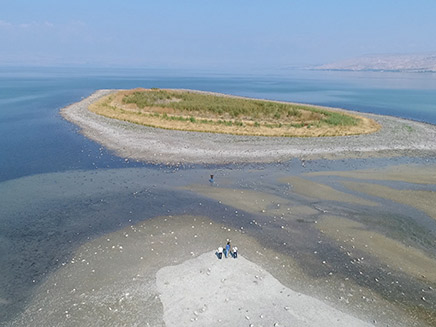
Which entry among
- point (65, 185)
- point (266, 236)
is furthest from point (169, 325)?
point (65, 185)

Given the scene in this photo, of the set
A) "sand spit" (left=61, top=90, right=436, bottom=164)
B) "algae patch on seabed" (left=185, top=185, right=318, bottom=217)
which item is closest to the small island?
"sand spit" (left=61, top=90, right=436, bottom=164)

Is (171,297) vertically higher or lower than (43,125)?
higher

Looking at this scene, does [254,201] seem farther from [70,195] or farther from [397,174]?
[397,174]

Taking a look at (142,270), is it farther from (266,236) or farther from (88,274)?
(266,236)

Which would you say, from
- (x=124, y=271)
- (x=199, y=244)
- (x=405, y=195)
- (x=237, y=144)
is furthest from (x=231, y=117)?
(x=124, y=271)

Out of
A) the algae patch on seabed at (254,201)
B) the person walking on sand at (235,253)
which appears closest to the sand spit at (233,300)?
the person walking on sand at (235,253)
